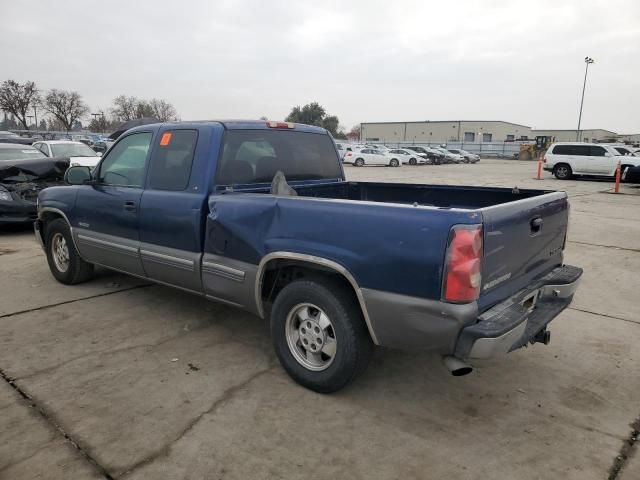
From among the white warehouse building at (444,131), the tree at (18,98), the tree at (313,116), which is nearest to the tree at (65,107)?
the tree at (18,98)

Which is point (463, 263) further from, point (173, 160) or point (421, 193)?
point (173, 160)

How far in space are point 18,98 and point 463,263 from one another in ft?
259

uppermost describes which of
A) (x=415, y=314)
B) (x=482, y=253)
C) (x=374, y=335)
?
(x=482, y=253)

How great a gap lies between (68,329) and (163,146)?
1.83m

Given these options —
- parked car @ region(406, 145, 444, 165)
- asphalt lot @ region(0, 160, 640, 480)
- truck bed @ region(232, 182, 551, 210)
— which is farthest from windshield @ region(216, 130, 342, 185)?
parked car @ region(406, 145, 444, 165)

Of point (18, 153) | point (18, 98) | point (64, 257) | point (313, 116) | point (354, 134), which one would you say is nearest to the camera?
point (64, 257)

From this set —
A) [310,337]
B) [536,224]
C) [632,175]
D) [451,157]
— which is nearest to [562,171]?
[632,175]

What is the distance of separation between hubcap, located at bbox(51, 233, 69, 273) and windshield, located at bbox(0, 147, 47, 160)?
17.9 feet

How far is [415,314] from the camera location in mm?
2602

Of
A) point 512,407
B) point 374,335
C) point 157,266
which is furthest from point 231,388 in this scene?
point 512,407

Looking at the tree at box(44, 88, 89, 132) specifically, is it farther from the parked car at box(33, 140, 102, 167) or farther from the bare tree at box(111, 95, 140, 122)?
the parked car at box(33, 140, 102, 167)

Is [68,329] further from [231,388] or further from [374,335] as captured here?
[374,335]

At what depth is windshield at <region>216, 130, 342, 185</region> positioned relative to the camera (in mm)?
3869

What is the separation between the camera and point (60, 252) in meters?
5.54
